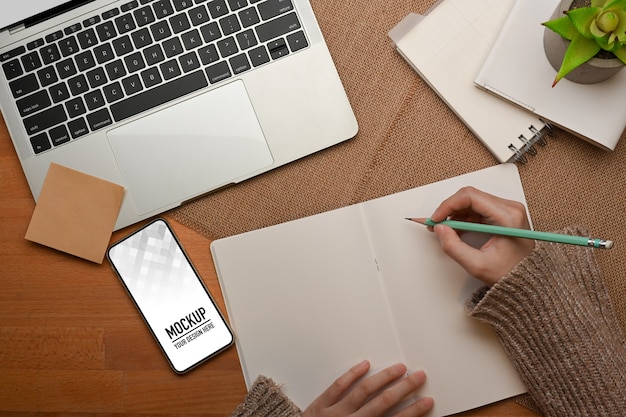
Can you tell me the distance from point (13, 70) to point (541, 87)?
0.60 meters

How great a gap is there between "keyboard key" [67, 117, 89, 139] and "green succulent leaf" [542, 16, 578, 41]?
500 mm

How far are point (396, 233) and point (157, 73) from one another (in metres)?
0.33

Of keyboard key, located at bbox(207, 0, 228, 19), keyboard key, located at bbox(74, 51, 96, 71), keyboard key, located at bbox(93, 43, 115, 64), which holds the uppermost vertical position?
keyboard key, located at bbox(207, 0, 228, 19)

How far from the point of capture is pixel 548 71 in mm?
689

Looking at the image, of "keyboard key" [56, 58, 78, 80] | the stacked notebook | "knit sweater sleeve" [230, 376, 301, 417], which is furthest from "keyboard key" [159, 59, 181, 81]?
"knit sweater sleeve" [230, 376, 301, 417]

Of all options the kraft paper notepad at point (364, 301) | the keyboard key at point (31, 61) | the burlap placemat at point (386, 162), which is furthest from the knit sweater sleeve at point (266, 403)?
the keyboard key at point (31, 61)

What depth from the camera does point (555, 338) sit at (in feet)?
2.21

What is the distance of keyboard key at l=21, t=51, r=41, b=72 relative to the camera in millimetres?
706

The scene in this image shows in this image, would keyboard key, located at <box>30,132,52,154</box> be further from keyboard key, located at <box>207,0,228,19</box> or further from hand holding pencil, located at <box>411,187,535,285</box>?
hand holding pencil, located at <box>411,187,535,285</box>

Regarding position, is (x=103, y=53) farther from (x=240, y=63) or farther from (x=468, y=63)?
(x=468, y=63)

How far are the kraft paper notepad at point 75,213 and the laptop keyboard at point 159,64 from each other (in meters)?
0.05

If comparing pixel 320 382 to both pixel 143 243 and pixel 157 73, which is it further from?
pixel 157 73

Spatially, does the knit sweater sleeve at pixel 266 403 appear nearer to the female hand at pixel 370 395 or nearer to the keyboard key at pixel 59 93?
the female hand at pixel 370 395

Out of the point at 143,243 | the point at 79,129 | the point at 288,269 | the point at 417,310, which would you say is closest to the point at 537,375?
the point at 417,310
